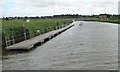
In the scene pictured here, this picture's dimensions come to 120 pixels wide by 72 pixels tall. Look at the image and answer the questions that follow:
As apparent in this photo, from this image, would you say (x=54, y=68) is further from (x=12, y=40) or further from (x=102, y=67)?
(x=12, y=40)

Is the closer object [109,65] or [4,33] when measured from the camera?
[109,65]

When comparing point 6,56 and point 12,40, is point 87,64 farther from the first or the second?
point 12,40

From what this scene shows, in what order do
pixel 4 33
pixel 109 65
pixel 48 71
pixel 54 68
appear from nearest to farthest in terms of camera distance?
pixel 48 71 < pixel 54 68 < pixel 109 65 < pixel 4 33

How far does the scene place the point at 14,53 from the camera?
25547mm

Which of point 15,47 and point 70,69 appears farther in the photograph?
point 15,47

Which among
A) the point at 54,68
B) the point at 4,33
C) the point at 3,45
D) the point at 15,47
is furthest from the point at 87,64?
the point at 4,33

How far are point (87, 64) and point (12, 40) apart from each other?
1327 cm

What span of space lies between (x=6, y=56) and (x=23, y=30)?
40.0ft

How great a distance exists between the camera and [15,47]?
Result: 2688cm

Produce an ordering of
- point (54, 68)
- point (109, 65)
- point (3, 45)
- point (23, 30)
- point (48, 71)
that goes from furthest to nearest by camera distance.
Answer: point (23, 30), point (3, 45), point (109, 65), point (54, 68), point (48, 71)

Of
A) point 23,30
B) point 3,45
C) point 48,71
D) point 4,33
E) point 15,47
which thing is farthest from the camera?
→ point 23,30

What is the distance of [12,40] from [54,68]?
13836 millimetres

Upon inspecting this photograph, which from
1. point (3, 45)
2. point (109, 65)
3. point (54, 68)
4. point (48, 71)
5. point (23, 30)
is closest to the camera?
point (48, 71)

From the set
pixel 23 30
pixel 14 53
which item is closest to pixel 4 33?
pixel 23 30
